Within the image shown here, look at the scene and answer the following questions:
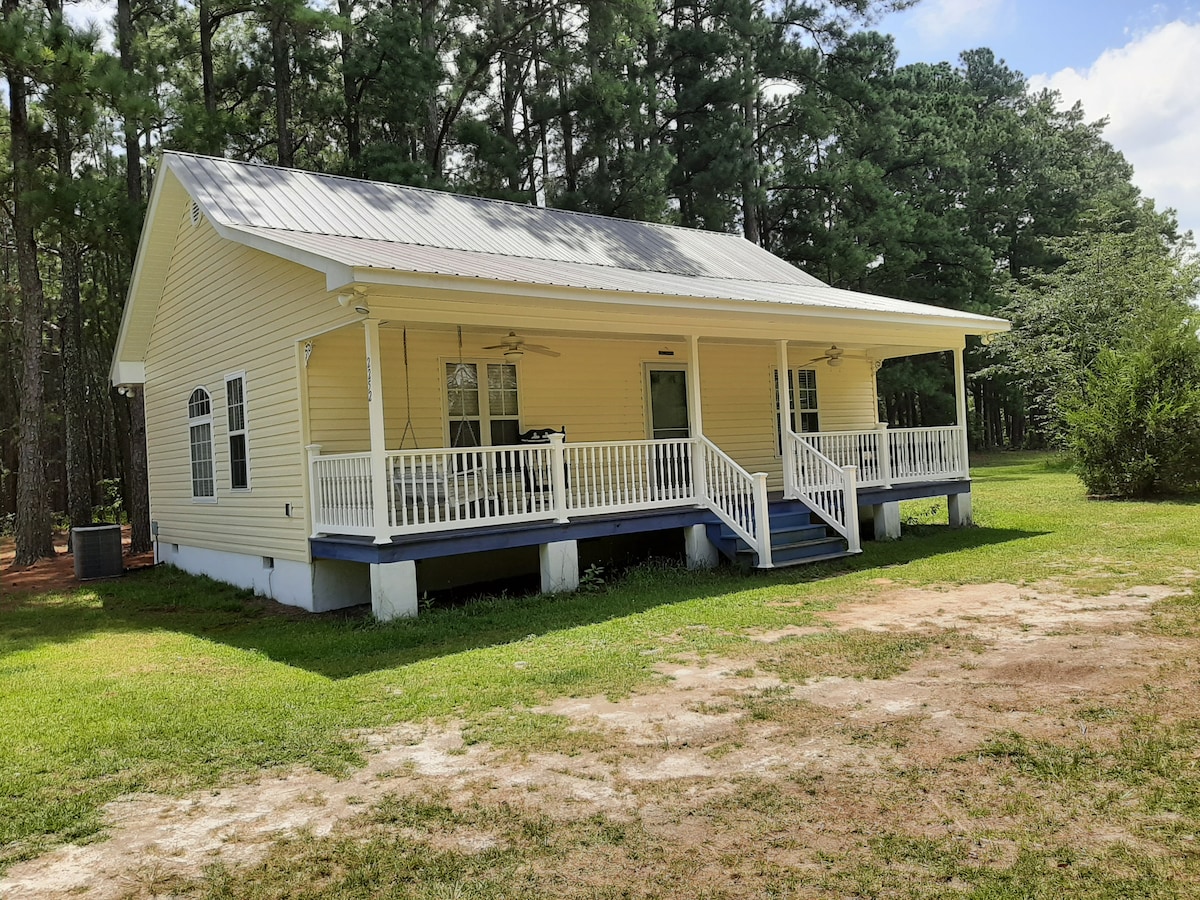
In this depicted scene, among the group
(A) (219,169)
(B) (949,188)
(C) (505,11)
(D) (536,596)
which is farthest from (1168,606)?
(B) (949,188)

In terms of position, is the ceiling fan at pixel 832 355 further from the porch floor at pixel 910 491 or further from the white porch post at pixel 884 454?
the porch floor at pixel 910 491

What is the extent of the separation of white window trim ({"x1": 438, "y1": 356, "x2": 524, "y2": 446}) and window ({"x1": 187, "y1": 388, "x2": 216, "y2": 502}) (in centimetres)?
385

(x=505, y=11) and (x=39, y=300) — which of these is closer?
(x=39, y=300)

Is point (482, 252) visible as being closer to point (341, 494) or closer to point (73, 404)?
point (341, 494)

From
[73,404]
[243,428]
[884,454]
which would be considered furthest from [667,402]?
[73,404]

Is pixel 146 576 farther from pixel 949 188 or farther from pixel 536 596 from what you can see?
pixel 949 188

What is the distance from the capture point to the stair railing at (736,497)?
10867 mm

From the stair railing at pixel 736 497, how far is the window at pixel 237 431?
236 inches

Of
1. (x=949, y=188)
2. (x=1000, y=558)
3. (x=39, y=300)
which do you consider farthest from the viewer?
(x=949, y=188)

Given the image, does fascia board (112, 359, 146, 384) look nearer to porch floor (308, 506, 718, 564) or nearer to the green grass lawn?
the green grass lawn

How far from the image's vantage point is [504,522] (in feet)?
31.7

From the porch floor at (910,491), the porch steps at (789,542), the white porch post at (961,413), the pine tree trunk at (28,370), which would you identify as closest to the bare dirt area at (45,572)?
the pine tree trunk at (28,370)

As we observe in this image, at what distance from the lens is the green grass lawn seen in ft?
16.4

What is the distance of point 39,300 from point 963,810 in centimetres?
1821
